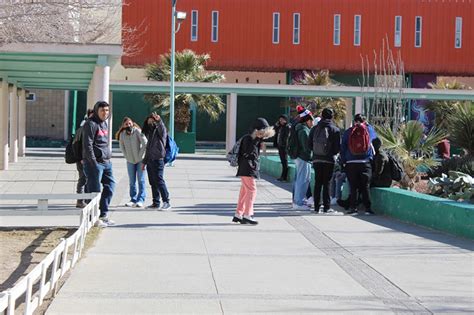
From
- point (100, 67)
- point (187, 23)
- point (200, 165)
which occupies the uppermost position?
point (187, 23)

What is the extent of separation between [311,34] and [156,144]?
36799mm

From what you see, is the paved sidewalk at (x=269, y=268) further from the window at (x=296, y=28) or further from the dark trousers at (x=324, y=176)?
the window at (x=296, y=28)

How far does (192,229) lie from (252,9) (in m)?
38.9

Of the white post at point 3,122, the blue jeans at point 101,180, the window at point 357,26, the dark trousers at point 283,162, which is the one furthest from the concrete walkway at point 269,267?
the window at point 357,26

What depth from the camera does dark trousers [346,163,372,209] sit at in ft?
46.9

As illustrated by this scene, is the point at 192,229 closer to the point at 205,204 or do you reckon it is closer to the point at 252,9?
the point at 205,204

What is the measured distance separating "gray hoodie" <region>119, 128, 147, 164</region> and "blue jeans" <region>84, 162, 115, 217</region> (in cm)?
254

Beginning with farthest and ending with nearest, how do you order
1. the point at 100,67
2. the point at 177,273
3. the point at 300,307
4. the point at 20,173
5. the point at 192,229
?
the point at 20,173, the point at 100,67, the point at 192,229, the point at 177,273, the point at 300,307

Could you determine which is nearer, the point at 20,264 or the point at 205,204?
the point at 20,264

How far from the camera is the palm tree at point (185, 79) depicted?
140 feet

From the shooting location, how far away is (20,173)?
2398 centimetres

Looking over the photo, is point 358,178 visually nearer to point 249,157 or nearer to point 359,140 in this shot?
point 359,140

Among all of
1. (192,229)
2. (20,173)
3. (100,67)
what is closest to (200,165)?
(20,173)

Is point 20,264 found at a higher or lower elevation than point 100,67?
lower
